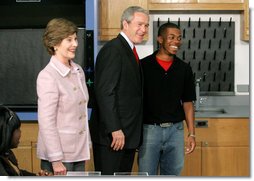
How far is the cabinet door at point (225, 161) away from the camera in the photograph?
107 centimetres

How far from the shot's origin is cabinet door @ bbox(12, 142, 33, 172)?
1.05 metres

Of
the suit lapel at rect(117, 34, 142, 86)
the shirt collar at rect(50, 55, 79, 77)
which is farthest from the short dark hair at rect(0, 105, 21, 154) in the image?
the suit lapel at rect(117, 34, 142, 86)

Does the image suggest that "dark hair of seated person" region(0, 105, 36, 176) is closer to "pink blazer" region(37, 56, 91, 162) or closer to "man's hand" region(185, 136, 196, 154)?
"pink blazer" region(37, 56, 91, 162)

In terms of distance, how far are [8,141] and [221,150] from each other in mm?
621

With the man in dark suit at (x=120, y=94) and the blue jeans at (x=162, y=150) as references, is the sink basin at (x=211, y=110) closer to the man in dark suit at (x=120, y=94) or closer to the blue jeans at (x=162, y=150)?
the blue jeans at (x=162, y=150)

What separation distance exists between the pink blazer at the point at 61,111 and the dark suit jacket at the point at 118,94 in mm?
57

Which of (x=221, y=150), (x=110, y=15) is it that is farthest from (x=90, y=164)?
(x=110, y=15)

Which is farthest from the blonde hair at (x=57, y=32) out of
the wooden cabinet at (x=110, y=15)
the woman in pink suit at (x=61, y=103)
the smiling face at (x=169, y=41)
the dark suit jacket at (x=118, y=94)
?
the wooden cabinet at (x=110, y=15)

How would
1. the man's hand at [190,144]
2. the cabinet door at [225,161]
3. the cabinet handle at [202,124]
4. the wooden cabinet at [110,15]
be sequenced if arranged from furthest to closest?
the wooden cabinet at [110,15] < the cabinet handle at [202,124] < the man's hand at [190,144] < the cabinet door at [225,161]

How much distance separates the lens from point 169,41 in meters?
1.12

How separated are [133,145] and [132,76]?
0.54ft

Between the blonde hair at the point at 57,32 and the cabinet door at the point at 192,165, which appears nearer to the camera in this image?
the blonde hair at the point at 57,32

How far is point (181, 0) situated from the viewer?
174 cm

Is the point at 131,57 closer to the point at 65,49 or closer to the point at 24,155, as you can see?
the point at 65,49
